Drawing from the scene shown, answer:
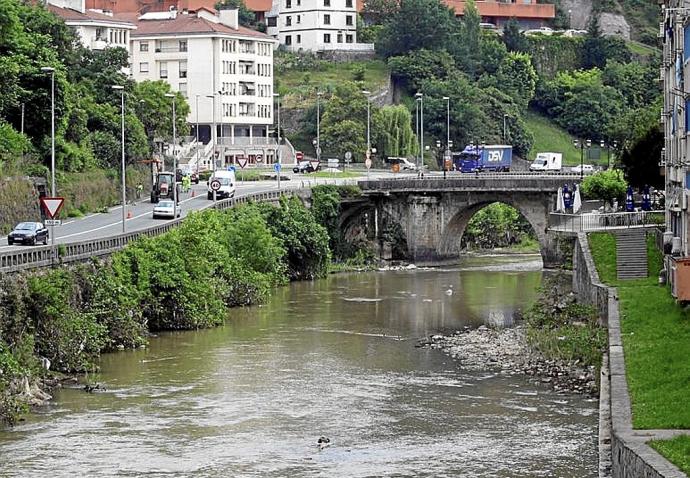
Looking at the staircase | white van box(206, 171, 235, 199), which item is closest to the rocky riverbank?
the staircase

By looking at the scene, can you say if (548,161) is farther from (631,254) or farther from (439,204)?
(631,254)

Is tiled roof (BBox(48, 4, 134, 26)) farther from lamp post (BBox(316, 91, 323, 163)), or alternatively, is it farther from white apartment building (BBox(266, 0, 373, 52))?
white apartment building (BBox(266, 0, 373, 52))

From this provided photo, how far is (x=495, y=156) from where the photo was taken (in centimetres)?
13912

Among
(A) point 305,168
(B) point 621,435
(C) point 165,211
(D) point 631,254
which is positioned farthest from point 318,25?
(B) point 621,435

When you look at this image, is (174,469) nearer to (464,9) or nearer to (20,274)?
(20,274)

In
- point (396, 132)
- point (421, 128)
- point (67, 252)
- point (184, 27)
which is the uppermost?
point (184, 27)

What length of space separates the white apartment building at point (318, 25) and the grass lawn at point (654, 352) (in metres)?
107

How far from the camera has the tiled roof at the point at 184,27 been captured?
14400 cm

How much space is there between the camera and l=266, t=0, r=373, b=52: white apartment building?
169750 millimetres

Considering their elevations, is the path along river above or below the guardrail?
below

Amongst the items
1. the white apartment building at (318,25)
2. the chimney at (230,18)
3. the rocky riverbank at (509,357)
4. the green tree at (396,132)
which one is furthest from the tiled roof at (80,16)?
the rocky riverbank at (509,357)

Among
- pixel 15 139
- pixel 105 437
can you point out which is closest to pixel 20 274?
pixel 105 437

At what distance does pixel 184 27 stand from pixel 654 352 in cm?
10466

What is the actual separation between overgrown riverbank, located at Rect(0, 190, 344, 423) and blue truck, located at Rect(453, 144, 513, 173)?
121ft
